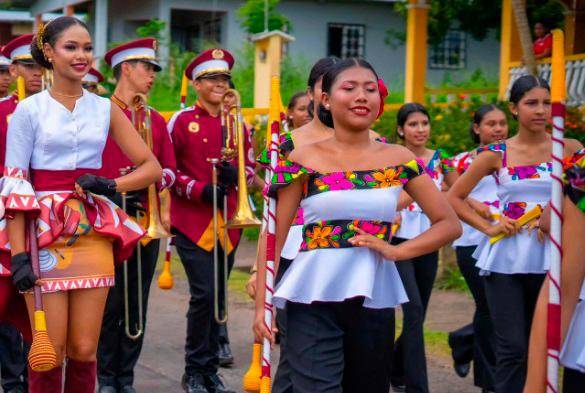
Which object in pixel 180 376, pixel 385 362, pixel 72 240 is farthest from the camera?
pixel 180 376

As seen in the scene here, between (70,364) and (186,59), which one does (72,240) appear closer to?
(70,364)

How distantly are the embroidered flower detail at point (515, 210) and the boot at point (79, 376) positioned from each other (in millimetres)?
2421

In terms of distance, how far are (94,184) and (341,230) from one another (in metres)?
1.41

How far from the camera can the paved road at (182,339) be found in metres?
8.51

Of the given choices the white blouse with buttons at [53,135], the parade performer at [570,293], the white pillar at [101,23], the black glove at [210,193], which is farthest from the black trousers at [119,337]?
the white pillar at [101,23]

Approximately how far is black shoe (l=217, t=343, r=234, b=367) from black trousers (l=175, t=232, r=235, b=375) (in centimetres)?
66

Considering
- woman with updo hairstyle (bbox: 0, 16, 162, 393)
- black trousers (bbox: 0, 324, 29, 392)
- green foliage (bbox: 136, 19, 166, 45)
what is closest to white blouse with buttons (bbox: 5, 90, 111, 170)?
woman with updo hairstyle (bbox: 0, 16, 162, 393)

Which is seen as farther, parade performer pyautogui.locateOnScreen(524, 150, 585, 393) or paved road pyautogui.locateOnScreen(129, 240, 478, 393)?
paved road pyautogui.locateOnScreen(129, 240, 478, 393)

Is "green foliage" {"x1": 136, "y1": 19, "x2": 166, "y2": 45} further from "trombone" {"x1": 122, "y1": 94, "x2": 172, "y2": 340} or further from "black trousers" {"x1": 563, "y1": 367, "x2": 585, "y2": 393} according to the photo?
"black trousers" {"x1": 563, "y1": 367, "x2": 585, "y2": 393}

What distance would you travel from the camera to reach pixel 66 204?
5.85 m

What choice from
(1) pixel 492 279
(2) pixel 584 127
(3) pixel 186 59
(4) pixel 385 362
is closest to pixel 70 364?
(4) pixel 385 362

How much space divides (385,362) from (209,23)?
2881cm

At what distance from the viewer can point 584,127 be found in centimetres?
1319

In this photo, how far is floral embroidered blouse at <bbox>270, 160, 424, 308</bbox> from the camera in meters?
4.93
